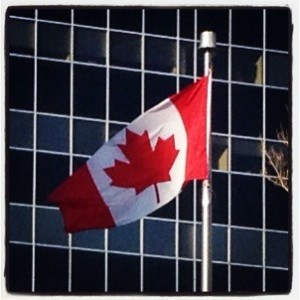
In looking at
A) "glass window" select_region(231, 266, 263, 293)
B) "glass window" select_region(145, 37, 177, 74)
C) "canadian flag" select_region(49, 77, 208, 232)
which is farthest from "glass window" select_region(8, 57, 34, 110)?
"glass window" select_region(231, 266, 263, 293)

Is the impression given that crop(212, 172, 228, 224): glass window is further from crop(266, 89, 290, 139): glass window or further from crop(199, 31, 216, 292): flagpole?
crop(199, 31, 216, 292): flagpole

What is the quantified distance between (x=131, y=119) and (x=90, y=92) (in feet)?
3.92

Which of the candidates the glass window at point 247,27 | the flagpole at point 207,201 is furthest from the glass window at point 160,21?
the glass window at point 247,27

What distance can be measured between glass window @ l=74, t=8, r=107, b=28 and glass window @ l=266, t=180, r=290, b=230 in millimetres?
2484

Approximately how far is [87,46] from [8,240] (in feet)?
18.6

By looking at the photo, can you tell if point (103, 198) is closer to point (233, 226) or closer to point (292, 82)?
point (292, 82)

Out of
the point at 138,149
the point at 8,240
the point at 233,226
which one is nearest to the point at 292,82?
the point at 138,149

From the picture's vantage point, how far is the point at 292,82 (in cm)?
1417

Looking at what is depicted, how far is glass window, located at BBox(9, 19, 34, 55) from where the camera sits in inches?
592

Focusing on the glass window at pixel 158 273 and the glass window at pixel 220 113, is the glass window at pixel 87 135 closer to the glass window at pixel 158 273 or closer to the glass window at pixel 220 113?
the glass window at pixel 220 113

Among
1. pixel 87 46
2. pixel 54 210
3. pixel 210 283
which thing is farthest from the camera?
pixel 87 46

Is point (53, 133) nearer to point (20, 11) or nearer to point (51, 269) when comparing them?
point (51, 269)

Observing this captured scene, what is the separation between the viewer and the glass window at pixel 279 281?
14.1m

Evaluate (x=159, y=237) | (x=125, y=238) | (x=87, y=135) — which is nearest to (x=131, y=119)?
(x=87, y=135)
